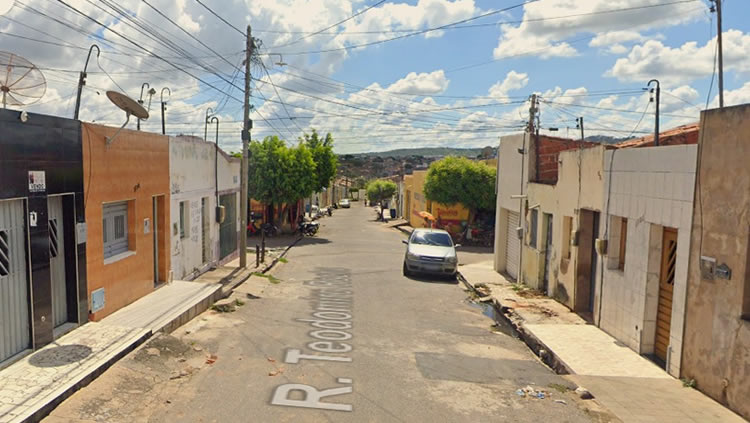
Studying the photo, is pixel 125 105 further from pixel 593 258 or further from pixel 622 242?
pixel 593 258

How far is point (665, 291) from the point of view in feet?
30.4

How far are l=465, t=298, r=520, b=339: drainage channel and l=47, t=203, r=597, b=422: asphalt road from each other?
0.26m

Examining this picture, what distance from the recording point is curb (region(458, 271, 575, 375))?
9.24 metres

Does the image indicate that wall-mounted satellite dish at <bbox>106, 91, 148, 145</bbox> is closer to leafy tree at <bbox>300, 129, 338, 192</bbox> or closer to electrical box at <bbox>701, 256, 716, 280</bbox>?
electrical box at <bbox>701, 256, 716, 280</bbox>

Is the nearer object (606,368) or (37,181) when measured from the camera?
(37,181)

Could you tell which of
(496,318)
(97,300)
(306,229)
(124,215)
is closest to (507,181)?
(496,318)

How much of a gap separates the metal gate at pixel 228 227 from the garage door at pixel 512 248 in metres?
10.4

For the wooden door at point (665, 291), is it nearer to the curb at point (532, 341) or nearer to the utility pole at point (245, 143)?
the curb at point (532, 341)

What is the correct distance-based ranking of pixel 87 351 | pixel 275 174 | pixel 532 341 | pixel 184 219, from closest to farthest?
pixel 87 351, pixel 532 341, pixel 184 219, pixel 275 174

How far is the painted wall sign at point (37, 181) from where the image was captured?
7691 mm

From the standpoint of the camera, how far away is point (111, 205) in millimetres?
10727

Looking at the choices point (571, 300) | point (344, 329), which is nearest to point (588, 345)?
point (571, 300)

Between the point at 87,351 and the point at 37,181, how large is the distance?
2.51m

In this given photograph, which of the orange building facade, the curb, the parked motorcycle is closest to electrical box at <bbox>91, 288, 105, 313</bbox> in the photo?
the orange building facade
